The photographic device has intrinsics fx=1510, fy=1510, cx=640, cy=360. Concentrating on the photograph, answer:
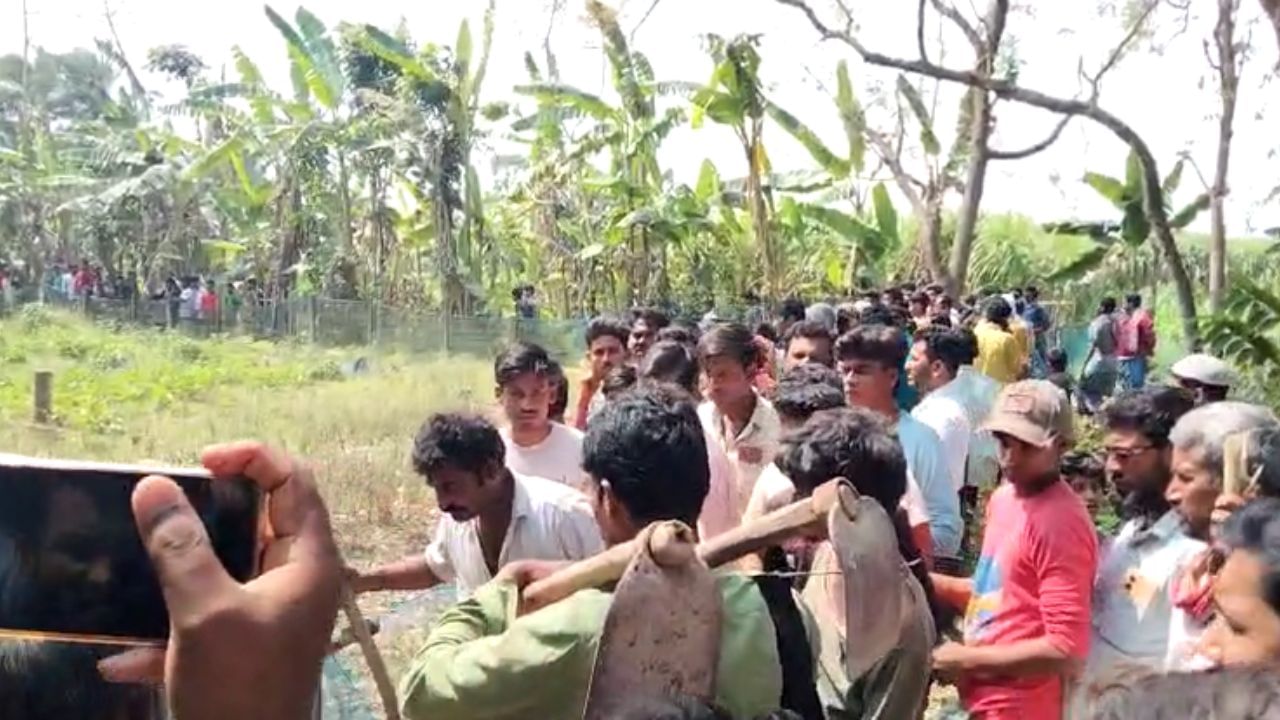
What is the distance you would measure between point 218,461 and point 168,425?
13.6 m

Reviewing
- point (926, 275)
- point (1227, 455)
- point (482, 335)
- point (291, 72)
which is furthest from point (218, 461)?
point (291, 72)

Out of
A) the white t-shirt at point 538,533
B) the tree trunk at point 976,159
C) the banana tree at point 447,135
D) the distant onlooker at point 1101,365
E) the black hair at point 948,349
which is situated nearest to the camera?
the white t-shirt at point 538,533

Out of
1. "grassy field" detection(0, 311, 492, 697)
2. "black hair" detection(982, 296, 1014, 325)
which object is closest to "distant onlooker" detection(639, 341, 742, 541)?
"grassy field" detection(0, 311, 492, 697)

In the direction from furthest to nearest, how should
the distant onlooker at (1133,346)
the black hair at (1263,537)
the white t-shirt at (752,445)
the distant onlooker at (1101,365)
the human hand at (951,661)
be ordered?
the distant onlooker at (1101,365) → the distant onlooker at (1133,346) → the white t-shirt at (752,445) → the human hand at (951,661) → the black hair at (1263,537)

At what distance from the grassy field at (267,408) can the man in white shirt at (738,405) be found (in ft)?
5.57

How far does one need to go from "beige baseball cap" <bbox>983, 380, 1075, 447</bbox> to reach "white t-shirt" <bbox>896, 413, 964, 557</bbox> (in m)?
0.88

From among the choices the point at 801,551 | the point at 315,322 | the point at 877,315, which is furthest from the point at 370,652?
the point at 315,322

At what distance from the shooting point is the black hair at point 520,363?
476 cm

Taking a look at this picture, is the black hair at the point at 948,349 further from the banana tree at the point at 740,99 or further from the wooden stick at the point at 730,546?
the banana tree at the point at 740,99

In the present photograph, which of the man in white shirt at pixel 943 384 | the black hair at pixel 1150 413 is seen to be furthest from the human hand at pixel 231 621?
the man in white shirt at pixel 943 384

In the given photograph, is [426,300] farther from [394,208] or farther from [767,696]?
[767,696]

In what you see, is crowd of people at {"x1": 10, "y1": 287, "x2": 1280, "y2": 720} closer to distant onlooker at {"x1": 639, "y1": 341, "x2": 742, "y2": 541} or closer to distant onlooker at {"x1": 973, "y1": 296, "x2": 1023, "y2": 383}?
distant onlooker at {"x1": 639, "y1": 341, "x2": 742, "y2": 541}

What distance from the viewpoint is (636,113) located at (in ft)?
62.5

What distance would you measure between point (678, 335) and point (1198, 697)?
521cm
